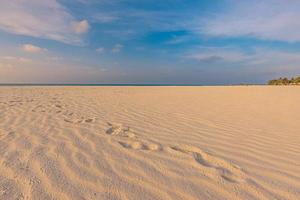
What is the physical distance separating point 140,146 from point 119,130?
1017 millimetres

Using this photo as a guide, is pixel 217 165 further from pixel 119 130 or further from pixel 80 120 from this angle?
pixel 80 120

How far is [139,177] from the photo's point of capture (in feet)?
7.09

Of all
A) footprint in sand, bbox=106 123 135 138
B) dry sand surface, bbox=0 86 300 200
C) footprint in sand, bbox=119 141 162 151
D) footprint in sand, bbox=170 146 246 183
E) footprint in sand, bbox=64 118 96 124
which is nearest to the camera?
dry sand surface, bbox=0 86 300 200

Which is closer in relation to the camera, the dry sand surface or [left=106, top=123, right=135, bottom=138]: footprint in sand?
the dry sand surface

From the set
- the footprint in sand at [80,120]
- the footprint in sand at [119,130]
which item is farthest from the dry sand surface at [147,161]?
the footprint in sand at [80,120]

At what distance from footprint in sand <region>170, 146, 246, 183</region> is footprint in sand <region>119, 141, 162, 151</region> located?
268 mm

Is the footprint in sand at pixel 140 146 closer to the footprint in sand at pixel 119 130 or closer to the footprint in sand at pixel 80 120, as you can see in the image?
the footprint in sand at pixel 119 130

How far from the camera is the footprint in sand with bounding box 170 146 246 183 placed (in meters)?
2.18

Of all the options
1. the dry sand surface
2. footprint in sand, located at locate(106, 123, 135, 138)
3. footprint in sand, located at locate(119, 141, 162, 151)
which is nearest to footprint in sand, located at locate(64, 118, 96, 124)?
the dry sand surface

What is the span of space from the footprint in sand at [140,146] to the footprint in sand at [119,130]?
1.24ft

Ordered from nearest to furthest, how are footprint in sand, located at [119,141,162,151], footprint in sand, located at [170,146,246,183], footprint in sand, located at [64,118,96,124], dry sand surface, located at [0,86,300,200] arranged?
dry sand surface, located at [0,86,300,200]
footprint in sand, located at [170,146,246,183]
footprint in sand, located at [119,141,162,151]
footprint in sand, located at [64,118,96,124]

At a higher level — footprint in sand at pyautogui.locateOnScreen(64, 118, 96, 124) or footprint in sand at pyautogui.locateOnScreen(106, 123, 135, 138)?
footprint in sand at pyautogui.locateOnScreen(64, 118, 96, 124)

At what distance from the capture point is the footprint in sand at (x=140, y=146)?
9.73 feet

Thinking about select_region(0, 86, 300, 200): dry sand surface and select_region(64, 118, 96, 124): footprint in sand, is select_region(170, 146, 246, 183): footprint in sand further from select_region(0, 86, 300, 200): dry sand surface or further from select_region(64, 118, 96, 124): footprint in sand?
select_region(64, 118, 96, 124): footprint in sand
